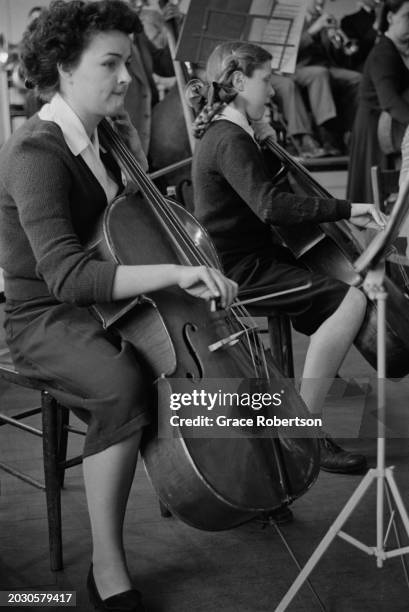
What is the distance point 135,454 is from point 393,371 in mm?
891

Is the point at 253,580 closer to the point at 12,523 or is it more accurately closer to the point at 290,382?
the point at 290,382

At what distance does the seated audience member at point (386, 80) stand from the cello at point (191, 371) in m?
3.06

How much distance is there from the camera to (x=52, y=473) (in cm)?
174

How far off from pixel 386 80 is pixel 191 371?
3.39 metres

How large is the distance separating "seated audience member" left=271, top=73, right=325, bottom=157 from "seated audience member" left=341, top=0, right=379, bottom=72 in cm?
69

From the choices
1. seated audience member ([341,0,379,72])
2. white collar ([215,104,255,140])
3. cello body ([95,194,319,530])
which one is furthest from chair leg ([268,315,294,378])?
seated audience member ([341,0,379,72])

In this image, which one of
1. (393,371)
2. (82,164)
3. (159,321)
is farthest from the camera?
(393,371)

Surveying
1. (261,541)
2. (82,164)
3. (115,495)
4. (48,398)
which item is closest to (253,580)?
(261,541)

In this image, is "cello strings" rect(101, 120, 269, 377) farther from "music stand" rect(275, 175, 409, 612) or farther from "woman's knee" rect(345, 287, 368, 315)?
"woman's knee" rect(345, 287, 368, 315)

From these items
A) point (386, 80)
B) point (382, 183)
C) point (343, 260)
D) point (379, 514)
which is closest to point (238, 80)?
point (343, 260)

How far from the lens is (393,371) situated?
7.19 ft

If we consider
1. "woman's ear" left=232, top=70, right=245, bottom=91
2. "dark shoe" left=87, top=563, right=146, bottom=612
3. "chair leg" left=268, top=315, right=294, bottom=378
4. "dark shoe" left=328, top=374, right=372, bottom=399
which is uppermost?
"woman's ear" left=232, top=70, right=245, bottom=91

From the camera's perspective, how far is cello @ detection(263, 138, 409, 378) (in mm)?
2117

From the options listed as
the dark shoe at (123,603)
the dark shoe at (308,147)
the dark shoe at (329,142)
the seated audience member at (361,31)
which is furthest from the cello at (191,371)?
the seated audience member at (361,31)
